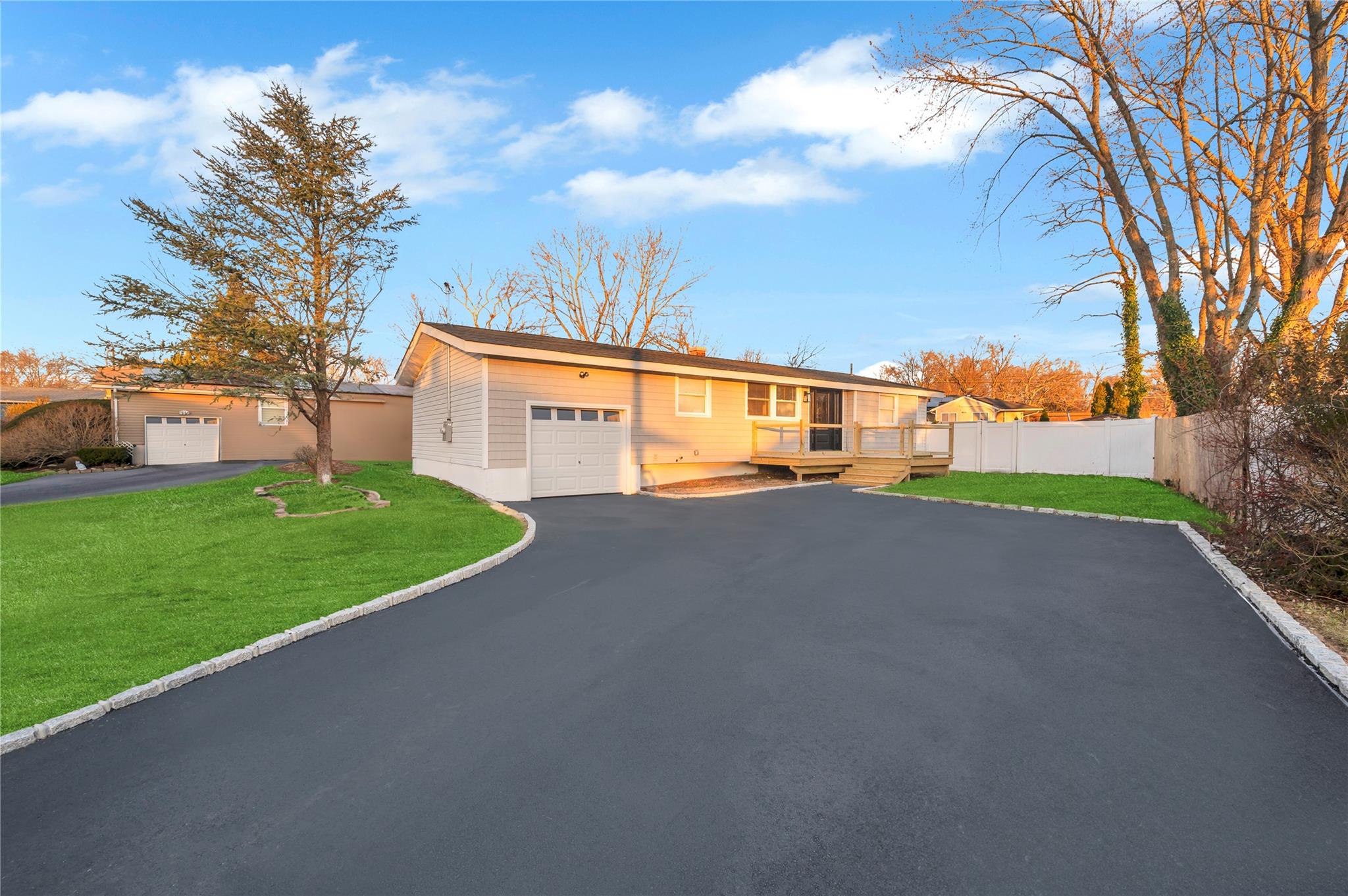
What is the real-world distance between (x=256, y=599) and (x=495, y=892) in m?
5.10

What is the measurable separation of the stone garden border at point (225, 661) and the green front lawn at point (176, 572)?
12cm

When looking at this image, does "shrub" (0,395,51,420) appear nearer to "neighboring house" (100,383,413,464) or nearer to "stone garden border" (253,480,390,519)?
"neighboring house" (100,383,413,464)

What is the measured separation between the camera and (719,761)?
2891 millimetres

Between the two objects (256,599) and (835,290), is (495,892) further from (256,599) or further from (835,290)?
(835,290)

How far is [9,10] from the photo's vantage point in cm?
707

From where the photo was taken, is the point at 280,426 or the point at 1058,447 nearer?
the point at 1058,447

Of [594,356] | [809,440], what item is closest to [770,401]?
[809,440]

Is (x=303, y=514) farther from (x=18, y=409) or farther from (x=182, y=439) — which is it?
(x=18, y=409)

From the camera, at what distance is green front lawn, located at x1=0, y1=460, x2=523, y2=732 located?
419 cm

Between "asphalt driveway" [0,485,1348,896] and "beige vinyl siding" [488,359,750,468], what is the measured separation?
8.51 m

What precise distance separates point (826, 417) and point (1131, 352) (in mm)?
11976

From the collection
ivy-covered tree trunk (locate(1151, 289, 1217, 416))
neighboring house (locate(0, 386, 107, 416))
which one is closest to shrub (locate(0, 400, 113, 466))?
neighboring house (locate(0, 386, 107, 416))

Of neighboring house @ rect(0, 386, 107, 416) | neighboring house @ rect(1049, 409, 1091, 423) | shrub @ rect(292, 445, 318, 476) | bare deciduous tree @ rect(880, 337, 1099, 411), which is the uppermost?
bare deciduous tree @ rect(880, 337, 1099, 411)

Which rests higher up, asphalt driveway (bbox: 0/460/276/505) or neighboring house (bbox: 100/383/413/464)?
neighboring house (bbox: 100/383/413/464)
